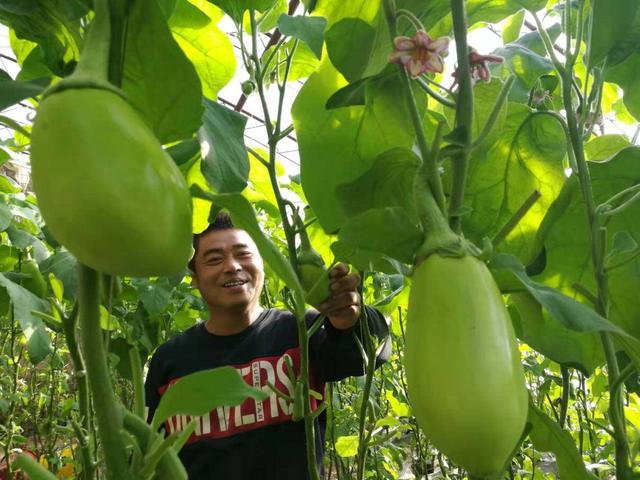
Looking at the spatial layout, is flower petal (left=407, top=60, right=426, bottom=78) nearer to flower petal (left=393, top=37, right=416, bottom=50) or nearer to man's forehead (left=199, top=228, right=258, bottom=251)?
flower petal (left=393, top=37, right=416, bottom=50)

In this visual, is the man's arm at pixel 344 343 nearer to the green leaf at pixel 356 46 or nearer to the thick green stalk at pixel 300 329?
the thick green stalk at pixel 300 329

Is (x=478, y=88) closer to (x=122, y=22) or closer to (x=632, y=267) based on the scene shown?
(x=632, y=267)

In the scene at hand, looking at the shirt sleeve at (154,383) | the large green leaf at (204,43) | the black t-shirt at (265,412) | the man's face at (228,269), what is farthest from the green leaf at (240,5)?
the shirt sleeve at (154,383)

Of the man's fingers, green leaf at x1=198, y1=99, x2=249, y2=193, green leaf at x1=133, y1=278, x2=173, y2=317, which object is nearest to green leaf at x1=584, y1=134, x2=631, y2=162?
the man's fingers

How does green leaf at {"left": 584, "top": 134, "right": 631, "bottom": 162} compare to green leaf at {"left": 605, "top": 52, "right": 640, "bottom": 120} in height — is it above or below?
below

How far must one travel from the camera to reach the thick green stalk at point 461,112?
295mm

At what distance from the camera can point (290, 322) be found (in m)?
1.31

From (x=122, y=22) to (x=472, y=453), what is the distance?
0.23m

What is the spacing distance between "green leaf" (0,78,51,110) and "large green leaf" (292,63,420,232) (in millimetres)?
175

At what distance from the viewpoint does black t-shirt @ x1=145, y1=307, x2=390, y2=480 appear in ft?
3.79

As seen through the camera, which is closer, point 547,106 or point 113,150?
point 113,150

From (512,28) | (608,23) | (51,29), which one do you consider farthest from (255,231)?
(512,28)

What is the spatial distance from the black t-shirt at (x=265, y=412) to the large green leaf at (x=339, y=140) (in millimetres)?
685

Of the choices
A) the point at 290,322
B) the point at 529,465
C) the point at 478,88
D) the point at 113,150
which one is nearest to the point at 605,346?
the point at 478,88
